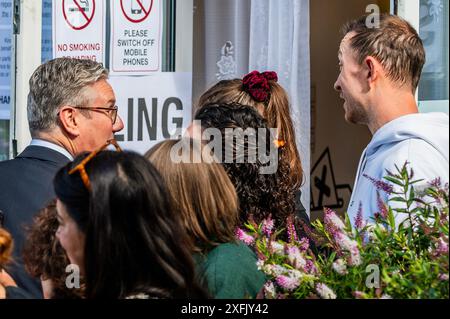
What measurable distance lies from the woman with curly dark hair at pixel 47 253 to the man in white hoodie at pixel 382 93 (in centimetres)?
112

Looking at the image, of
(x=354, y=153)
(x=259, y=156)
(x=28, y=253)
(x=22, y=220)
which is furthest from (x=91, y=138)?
(x=354, y=153)

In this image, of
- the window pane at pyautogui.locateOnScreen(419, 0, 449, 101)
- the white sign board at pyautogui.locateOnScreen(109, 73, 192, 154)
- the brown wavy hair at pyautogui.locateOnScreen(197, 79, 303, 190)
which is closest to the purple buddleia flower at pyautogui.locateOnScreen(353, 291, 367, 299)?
the brown wavy hair at pyautogui.locateOnScreen(197, 79, 303, 190)

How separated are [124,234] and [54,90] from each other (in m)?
1.87

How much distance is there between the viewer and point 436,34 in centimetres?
399

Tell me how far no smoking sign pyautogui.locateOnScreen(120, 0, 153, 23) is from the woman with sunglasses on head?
2.82 m

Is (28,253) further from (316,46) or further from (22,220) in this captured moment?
(316,46)

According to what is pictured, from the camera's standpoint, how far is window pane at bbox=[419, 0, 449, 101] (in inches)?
156

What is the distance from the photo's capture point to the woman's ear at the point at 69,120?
12.2ft

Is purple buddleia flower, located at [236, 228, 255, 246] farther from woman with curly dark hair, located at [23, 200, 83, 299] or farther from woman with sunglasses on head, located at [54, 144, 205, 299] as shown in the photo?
woman with curly dark hair, located at [23, 200, 83, 299]

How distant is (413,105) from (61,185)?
159 cm

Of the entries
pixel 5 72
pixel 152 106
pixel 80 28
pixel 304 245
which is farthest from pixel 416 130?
pixel 5 72

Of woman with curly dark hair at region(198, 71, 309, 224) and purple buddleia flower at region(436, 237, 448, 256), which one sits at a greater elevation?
woman with curly dark hair at region(198, 71, 309, 224)
